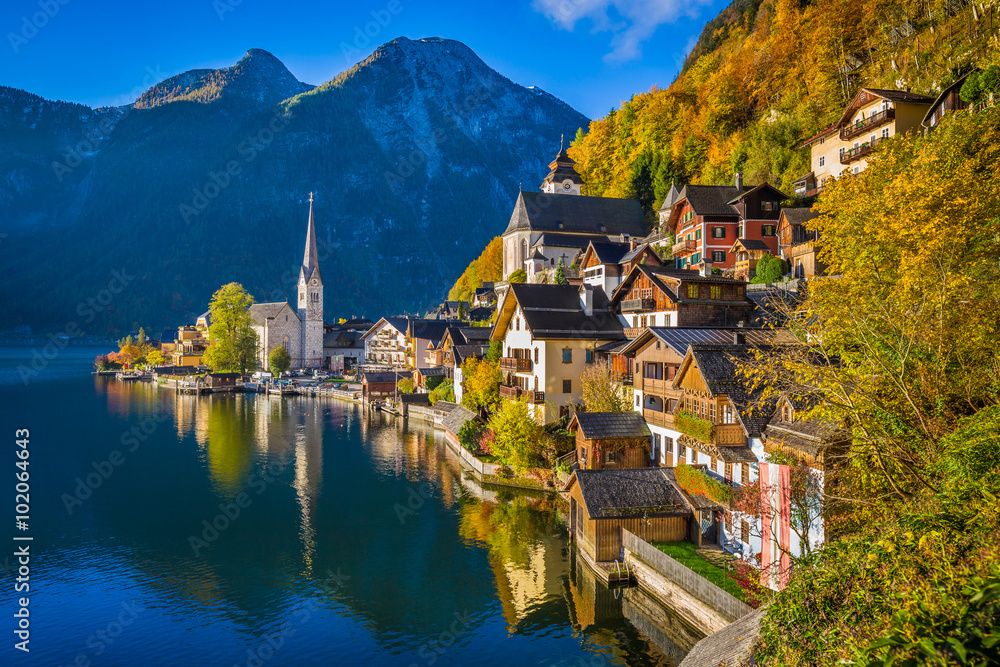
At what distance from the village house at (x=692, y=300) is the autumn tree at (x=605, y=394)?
5.28 meters

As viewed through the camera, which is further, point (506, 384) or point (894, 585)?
point (506, 384)

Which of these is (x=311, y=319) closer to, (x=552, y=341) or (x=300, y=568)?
(x=552, y=341)

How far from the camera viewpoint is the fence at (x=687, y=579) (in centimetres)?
1816

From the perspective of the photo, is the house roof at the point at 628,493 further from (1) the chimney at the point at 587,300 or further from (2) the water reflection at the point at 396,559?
(1) the chimney at the point at 587,300

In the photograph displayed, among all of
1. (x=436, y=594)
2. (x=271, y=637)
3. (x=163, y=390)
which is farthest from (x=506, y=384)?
(x=163, y=390)

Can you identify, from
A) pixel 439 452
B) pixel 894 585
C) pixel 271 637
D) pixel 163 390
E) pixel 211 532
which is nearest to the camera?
pixel 894 585

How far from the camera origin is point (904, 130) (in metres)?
44.9

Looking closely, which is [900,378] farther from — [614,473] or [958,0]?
[958,0]

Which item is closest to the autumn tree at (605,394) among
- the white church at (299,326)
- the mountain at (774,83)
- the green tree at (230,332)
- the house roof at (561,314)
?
the house roof at (561,314)

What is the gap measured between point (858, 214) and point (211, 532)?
33.6 m

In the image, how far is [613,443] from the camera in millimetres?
31641

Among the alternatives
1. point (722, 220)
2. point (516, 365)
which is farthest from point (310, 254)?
point (516, 365)

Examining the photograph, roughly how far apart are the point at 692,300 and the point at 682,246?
24649mm

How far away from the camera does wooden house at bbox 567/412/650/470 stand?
31484 mm
